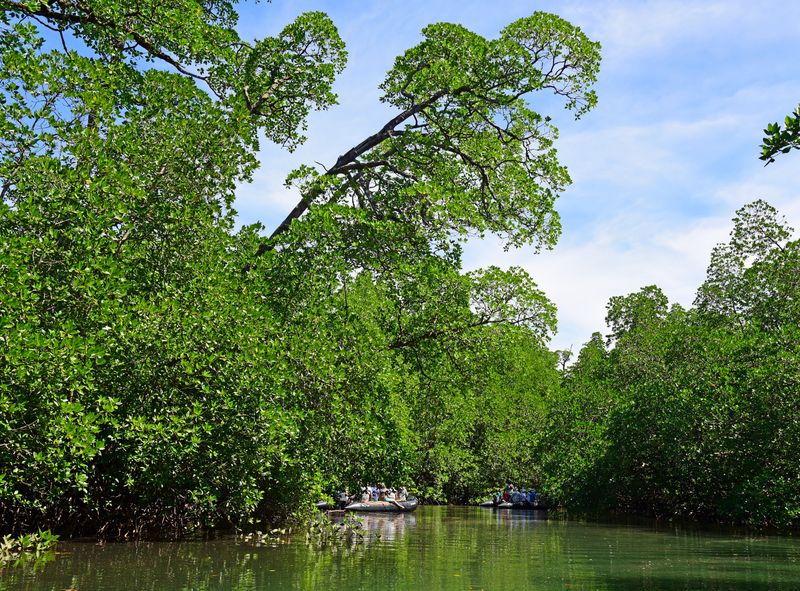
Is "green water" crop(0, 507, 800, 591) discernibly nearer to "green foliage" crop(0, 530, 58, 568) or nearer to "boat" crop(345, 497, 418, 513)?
"green foliage" crop(0, 530, 58, 568)

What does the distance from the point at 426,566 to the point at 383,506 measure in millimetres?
22059

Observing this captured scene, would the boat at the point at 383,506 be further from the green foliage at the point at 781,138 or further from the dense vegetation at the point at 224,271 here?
the green foliage at the point at 781,138

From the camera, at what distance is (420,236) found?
59.3 feet

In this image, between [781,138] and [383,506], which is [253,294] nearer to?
[781,138]

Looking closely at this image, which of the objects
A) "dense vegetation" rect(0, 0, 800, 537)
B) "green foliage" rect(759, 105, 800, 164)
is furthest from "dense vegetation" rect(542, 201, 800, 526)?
"green foliage" rect(759, 105, 800, 164)

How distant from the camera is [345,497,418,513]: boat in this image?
32.0 metres

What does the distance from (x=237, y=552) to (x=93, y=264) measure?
216 inches

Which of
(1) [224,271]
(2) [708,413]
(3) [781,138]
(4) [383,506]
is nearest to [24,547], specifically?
(1) [224,271]

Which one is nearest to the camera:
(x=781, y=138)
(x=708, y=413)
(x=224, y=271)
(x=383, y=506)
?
(x=781, y=138)

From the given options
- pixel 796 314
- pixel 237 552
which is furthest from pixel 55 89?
pixel 796 314

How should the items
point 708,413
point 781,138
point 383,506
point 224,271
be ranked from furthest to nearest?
point 383,506 < point 708,413 < point 224,271 < point 781,138

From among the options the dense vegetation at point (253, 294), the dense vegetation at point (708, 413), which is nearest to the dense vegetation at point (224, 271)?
the dense vegetation at point (253, 294)

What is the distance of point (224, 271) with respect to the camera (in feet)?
45.9

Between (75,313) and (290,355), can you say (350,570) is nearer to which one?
(290,355)
